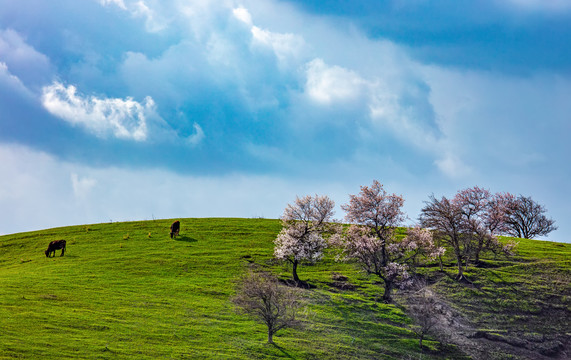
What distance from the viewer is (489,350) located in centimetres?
4522

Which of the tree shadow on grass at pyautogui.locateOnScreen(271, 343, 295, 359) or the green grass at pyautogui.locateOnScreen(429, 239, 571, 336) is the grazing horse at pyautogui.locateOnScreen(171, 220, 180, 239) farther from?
the green grass at pyautogui.locateOnScreen(429, 239, 571, 336)

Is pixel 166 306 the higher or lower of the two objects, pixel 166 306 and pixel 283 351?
the higher

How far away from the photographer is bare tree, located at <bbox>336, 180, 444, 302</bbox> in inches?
2197

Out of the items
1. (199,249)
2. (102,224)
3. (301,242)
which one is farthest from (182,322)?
(102,224)

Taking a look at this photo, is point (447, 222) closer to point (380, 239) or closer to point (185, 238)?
point (380, 239)

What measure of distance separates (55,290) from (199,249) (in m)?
23.4

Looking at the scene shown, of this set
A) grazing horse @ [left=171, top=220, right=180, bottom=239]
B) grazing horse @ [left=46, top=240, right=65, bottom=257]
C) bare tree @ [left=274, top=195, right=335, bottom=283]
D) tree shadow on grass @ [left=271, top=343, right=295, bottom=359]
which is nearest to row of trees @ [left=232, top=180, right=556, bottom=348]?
bare tree @ [left=274, top=195, right=335, bottom=283]

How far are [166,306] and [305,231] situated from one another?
73.1 ft

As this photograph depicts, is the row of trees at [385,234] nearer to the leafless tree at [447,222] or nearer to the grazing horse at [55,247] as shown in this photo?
the leafless tree at [447,222]

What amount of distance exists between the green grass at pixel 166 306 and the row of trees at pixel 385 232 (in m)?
4.20

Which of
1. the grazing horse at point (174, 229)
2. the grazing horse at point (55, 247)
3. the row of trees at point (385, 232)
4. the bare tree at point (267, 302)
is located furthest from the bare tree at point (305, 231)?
the grazing horse at point (55, 247)

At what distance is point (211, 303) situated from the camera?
48.6 m

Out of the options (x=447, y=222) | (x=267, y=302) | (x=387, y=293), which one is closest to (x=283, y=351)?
(x=267, y=302)

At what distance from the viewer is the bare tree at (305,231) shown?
58594mm
